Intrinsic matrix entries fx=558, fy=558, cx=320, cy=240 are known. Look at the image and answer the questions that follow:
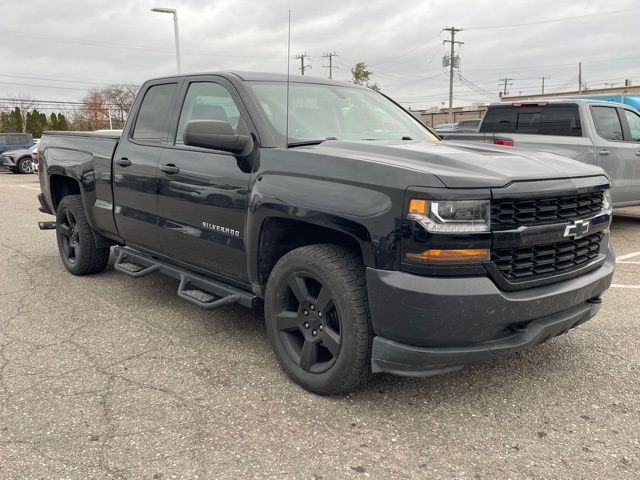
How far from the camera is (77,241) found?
5605 mm

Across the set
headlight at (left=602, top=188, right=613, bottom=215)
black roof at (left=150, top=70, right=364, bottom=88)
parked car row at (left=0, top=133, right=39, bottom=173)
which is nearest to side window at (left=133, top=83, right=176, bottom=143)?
black roof at (left=150, top=70, right=364, bottom=88)

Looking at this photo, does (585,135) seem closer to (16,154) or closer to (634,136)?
(634,136)

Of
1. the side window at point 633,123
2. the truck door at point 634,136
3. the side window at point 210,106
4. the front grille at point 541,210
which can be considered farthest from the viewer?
the side window at point 633,123

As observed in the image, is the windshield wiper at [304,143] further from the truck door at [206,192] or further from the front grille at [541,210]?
the front grille at [541,210]

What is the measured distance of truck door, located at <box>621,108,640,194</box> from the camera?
805cm

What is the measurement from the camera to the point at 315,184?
9.70 ft

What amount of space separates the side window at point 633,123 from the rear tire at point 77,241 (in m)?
7.36

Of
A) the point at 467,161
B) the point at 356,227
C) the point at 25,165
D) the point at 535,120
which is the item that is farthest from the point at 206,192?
the point at 25,165

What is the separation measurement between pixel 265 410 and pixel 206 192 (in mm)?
1476

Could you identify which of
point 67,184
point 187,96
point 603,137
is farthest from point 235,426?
point 603,137

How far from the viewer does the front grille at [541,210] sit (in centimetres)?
261

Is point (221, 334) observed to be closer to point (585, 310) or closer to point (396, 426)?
point (396, 426)

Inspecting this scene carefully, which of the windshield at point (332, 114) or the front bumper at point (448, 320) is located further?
the windshield at point (332, 114)

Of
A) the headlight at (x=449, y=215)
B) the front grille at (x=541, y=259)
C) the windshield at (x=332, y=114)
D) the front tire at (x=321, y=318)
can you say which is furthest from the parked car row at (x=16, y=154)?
the front grille at (x=541, y=259)
